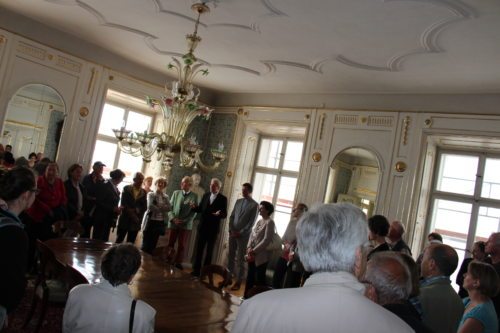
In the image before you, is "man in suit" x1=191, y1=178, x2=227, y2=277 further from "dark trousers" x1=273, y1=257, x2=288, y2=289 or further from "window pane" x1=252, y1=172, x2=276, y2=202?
"dark trousers" x1=273, y1=257, x2=288, y2=289

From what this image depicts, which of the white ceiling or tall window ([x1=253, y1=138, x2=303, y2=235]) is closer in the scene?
the white ceiling

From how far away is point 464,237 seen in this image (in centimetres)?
653

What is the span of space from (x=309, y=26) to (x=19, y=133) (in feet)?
15.3

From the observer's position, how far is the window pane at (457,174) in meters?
6.71

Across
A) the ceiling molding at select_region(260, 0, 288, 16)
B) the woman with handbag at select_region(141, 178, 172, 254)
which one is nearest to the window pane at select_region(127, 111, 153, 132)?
the woman with handbag at select_region(141, 178, 172, 254)

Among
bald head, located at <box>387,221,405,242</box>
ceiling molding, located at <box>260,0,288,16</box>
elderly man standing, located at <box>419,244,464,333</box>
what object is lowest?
elderly man standing, located at <box>419,244,464,333</box>

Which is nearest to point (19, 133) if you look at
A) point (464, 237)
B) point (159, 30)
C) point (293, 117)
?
point (159, 30)

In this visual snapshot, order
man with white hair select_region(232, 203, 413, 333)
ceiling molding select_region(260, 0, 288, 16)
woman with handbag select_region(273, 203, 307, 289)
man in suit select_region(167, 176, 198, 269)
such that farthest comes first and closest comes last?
1. man in suit select_region(167, 176, 198, 269)
2. woman with handbag select_region(273, 203, 307, 289)
3. ceiling molding select_region(260, 0, 288, 16)
4. man with white hair select_region(232, 203, 413, 333)

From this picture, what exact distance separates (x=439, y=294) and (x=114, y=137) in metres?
7.02

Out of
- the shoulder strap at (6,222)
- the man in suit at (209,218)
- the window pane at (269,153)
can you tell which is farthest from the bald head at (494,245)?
the window pane at (269,153)

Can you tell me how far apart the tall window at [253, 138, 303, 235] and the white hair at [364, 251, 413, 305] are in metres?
6.28

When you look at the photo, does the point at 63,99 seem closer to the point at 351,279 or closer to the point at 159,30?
the point at 159,30

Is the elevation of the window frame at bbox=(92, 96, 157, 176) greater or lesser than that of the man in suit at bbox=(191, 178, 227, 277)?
greater

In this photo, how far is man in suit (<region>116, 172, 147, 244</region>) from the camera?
6719 millimetres
